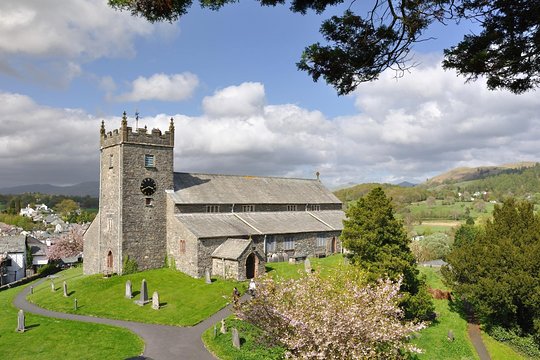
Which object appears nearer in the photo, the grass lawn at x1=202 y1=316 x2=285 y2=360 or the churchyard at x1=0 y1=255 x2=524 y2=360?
the grass lawn at x1=202 y1=316 x2=285 y2=360

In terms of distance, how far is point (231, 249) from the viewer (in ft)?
124

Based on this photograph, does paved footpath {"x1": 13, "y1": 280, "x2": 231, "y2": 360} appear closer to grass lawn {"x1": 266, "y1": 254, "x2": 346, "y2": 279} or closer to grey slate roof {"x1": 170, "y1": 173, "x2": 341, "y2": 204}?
grass lawn {"x1": 266, "y1": 254, "x2": 346, "y2": 279}

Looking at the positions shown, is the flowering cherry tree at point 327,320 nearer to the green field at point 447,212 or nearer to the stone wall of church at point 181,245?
the stone wall of church at point 181,245

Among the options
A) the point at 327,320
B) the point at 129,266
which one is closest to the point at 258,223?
the point at 129,266

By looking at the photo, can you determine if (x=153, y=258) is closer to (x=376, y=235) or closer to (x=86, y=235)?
(x=86, y=235)

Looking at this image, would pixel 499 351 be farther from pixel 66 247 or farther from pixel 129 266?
pixel 66 247

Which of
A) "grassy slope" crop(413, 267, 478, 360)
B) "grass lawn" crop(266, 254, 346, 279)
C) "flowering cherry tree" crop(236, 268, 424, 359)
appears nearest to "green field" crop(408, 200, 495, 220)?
"grass lawn" crop(266, 254, 346, 279)

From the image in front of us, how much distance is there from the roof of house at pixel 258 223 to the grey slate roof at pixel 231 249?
4.05 feet

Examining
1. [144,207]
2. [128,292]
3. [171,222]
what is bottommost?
[128,292]

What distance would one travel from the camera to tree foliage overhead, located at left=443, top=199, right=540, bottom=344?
2988 centimetres

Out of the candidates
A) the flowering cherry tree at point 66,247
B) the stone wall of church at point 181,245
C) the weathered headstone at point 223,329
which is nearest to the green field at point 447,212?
the flowering cherry tree at point 66,247

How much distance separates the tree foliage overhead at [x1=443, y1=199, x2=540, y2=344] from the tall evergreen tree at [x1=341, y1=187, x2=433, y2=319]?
4.40 meters

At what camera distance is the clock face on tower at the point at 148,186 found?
4072 centimetres

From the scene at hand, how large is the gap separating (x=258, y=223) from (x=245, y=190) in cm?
580
